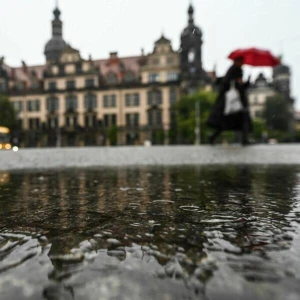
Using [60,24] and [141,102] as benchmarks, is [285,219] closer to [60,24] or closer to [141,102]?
[141,102]

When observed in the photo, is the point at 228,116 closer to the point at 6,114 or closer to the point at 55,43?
the point at 6,114

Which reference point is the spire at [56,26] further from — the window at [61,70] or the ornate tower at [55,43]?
the window at [61,70]

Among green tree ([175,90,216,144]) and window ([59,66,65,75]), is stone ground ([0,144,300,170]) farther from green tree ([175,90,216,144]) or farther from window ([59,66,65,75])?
window ([59,66,65,75])

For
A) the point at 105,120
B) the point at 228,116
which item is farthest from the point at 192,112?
the point at 228,116

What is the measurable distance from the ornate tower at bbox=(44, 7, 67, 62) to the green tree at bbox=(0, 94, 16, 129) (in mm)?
13675

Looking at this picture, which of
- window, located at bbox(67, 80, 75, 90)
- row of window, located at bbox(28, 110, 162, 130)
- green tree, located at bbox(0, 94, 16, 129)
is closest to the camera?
green tree, located at bbox(0, 94, 16, 129)

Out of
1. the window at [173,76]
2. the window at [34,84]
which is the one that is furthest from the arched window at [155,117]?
the window at [34,84]

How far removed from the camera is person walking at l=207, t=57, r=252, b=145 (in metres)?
8.26

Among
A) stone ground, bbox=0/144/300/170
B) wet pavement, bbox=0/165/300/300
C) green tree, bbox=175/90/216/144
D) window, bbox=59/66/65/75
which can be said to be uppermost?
window, bbox=59/66/65/75

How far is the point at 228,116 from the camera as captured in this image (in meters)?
8.73

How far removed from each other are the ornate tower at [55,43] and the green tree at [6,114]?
44.9 feet

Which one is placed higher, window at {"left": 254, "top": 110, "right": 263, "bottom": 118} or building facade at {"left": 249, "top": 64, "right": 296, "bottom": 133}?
building facade at {"left": 249, "top": 64, "right": 296, "bottom": 133}

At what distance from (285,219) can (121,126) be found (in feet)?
142

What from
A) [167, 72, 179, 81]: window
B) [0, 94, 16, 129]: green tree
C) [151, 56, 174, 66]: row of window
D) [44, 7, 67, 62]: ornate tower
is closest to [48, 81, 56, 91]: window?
[0, 94, 16, 129]: green tree
